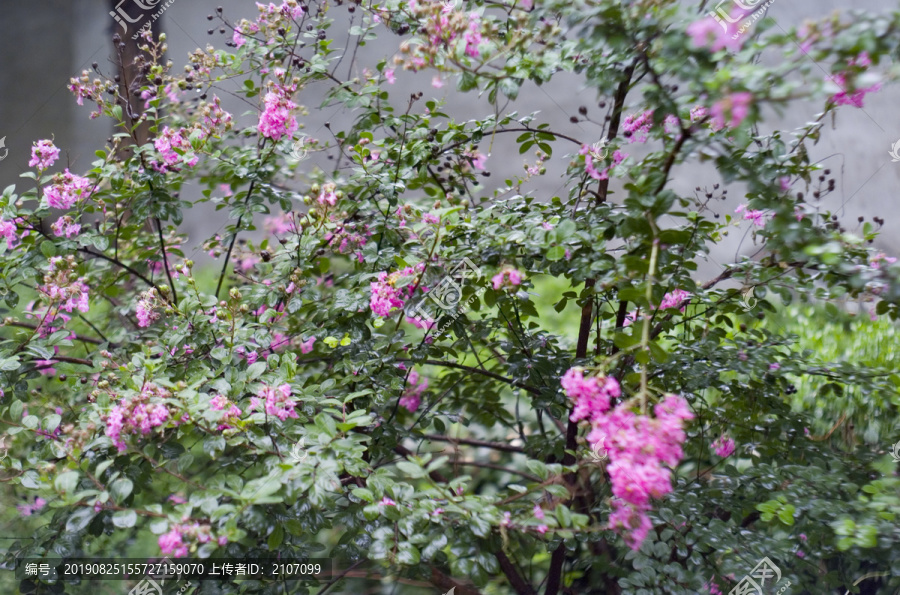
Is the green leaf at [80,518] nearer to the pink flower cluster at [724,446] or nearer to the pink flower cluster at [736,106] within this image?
the pink flower cluster at [736,106]

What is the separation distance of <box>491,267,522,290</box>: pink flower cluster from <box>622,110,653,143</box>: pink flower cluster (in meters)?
0.41

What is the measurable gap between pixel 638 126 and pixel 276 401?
2.98ft

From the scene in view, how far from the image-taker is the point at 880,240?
3.11 m

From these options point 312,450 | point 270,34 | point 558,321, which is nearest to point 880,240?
point 558,321

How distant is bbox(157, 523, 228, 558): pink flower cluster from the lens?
98 centimetres

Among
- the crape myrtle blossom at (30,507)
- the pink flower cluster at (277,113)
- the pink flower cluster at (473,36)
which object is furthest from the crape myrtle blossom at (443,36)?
the crape myrtle blossom at (30,507)

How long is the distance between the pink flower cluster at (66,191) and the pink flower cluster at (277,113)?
17.7 inches

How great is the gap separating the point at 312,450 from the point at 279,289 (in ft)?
1.89

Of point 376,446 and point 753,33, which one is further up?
point 753,33

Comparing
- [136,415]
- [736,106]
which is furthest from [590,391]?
[136,415]

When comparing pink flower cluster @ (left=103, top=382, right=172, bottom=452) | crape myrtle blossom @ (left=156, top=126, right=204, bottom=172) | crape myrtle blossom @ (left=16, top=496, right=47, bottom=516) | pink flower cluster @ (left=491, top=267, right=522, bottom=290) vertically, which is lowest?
crape myrtle blossom @ (left=16, top=496, right=47, bottom=516)

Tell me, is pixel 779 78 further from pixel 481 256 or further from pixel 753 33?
pixel 481 256

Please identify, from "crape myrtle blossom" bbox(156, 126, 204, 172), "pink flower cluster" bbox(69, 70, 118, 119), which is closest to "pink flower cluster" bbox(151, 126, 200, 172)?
"crape myrtle blossom" bbox(156, 126, 204, 172)

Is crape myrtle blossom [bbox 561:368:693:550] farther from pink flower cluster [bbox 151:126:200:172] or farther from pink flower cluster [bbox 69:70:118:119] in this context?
pink flower cluster [bbox 69:70:118:119]
